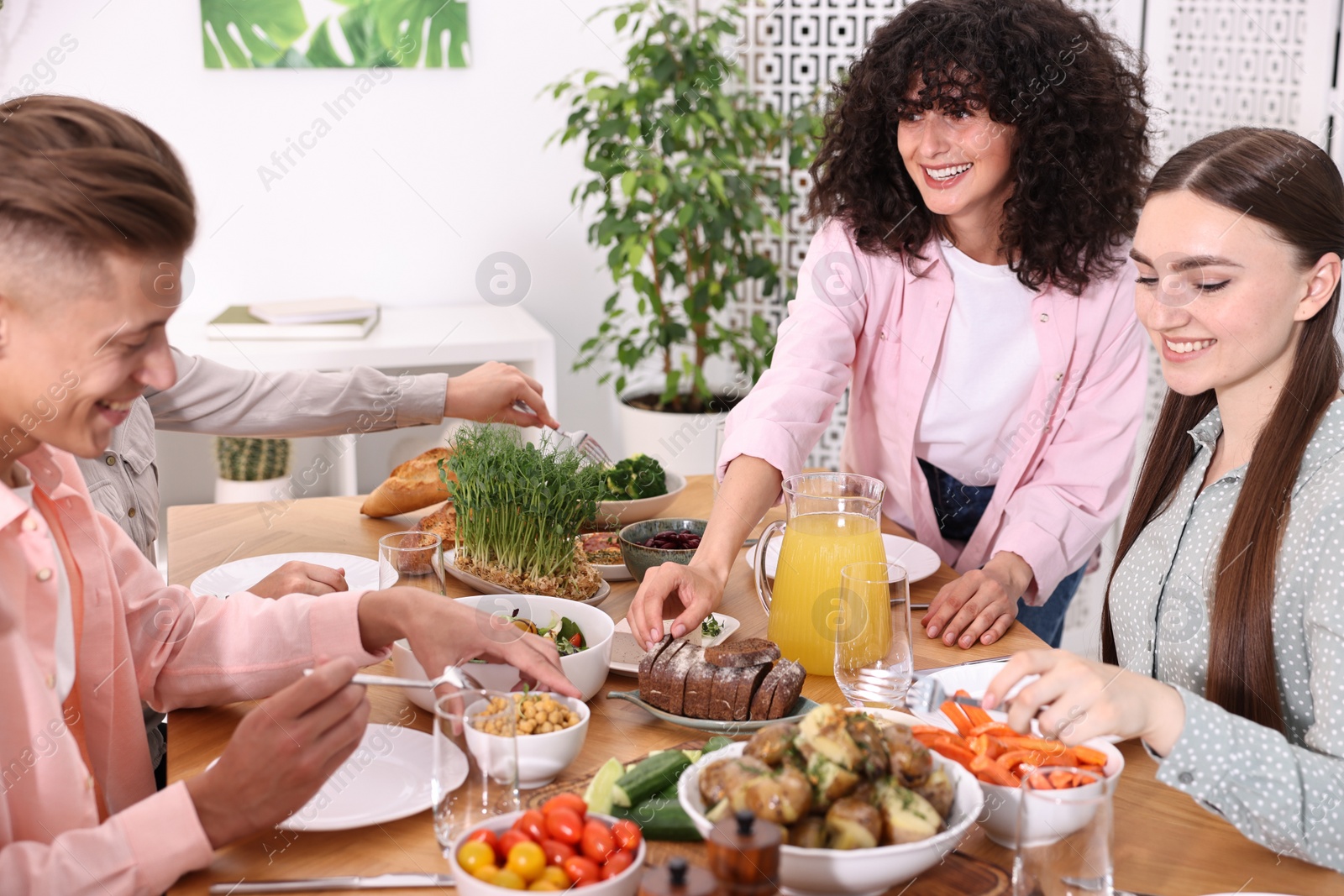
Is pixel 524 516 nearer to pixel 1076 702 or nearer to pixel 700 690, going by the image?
pixel 700 690

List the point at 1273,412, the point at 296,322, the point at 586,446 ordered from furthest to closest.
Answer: the point at 296,322, the point at 586,446, the point at 1273,412

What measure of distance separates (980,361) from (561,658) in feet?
3.44

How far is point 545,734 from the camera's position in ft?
3.72

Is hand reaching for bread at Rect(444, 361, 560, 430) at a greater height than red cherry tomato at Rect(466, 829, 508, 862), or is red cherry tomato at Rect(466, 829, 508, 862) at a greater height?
hand reaching for bread at Rect(444, 361, 560, 430)

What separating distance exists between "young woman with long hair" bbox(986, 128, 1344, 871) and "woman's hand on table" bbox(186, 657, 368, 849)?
0.58 metres

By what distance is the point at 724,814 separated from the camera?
896 mm

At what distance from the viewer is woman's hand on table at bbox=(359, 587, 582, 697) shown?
1252mm

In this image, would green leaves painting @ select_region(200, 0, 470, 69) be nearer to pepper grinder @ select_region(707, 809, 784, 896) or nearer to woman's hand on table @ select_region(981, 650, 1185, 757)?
woman's hand on table @ select_region(981, 650, 1185, 757)

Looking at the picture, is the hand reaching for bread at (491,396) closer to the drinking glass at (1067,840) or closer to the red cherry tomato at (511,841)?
the red cherry tomato at (511,841)

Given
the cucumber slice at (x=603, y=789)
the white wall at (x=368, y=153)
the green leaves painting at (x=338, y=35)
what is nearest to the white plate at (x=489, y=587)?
the cucumber slice at (x=603, y=789)

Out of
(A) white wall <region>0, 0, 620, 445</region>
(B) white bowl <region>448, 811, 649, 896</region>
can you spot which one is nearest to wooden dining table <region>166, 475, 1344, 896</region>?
(B) white bowl <region>448, 811, 649, 896</region>

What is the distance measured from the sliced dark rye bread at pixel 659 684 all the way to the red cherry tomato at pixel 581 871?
38cm

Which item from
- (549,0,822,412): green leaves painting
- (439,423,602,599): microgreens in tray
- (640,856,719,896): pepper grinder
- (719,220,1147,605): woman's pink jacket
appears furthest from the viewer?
(549,0,822,412): green leaves painting

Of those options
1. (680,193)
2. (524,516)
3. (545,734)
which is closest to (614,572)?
(524,516)
